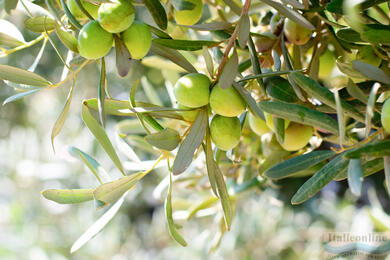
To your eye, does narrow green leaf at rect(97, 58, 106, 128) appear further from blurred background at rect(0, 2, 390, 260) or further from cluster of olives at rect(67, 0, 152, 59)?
blurred background at rect(0, 2, 390, 260)

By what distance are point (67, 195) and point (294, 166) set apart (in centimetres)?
32

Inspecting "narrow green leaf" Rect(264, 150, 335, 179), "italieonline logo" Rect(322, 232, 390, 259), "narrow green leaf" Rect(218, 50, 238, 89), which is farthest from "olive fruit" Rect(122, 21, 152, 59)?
"italieonline logo" Rect(322, 232, 390, 259)

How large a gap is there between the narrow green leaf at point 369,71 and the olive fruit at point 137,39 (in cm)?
24

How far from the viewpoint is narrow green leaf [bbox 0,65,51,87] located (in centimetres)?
54

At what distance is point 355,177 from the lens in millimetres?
415

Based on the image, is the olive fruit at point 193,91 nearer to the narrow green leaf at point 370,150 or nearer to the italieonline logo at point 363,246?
the narrow green leaf at point 370,150

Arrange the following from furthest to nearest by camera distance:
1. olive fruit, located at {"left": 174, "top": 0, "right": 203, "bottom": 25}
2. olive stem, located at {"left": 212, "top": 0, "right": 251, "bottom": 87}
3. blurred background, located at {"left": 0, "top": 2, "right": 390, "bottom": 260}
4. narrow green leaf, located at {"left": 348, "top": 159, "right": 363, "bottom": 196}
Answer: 1. blurred background, located at {"left": 0, "top": 2, "right": 390, "bottom": 260}
2. olive fruit, located at {"left": 174, "top": 0, "right": 203, "bottom": 25}
3. olive stem, located at {"left": 212, "top": 0, "right": 251, "bottom": 87}
4. narrow green leaf, located at {"left": 348, "top": 159, "right": 363, "bottom": 196}

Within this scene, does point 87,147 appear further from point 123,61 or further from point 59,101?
point 123,61

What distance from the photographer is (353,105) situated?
523mm

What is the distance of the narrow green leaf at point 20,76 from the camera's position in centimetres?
54

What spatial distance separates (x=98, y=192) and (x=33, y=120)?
6.45 feet

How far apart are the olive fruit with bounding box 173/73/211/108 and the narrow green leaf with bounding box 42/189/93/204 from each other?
0.21 m

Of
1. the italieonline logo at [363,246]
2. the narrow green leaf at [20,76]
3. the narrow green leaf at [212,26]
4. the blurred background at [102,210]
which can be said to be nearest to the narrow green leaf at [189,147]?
the narrow green leaf at [212,26]

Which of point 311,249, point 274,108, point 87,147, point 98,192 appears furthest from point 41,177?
point 274,108
